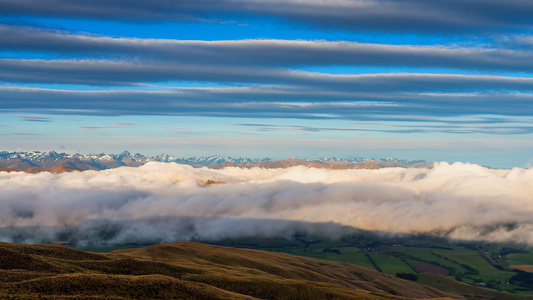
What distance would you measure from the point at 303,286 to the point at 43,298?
3810 inches

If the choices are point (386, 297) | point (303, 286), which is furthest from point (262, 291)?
point (386, 297)

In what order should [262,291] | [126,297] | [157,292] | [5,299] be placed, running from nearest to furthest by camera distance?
[5,299], [126,297], [157,292], [262,291]

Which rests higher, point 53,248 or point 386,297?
point 53,248

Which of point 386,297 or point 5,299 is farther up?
point 5,299

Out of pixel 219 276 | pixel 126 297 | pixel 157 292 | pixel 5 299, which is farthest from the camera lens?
pixel 219 276

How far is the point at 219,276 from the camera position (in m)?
172

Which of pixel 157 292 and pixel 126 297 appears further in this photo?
pixel 157 292

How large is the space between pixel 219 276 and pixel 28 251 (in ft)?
246

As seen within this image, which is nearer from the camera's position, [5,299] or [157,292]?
[5,299]

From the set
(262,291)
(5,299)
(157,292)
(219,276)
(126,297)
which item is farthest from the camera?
(219,276)

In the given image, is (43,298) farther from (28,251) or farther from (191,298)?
(28,251)

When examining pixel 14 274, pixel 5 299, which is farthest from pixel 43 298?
pixel 14 274

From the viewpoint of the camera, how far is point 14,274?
4742 inches

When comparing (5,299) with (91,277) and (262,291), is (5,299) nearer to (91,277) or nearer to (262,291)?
(91,277)
